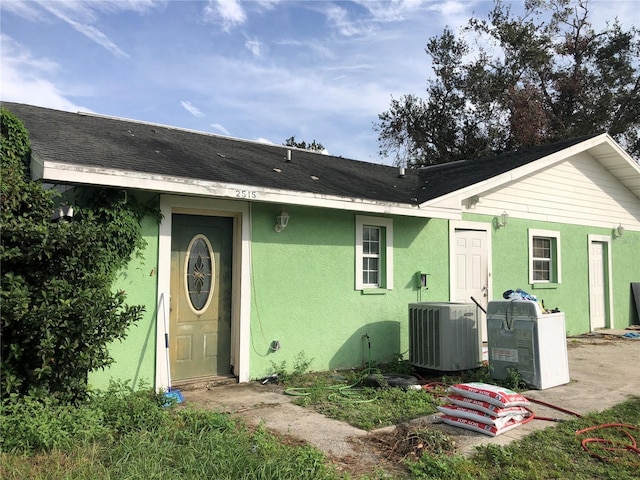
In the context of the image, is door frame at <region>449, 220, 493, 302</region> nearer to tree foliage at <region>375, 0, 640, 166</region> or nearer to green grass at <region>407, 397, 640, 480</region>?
green grass at <region>407, 397, 640, 480</region>

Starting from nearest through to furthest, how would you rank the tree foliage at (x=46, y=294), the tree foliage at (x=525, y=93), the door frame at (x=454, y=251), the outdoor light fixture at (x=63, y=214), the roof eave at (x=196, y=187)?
the tree foliage at (x=46, y=294) < the roof eave at (x=196, y=187) < the outdoor light fixture at (x=63, y=214) < the door frame at (x=454, y=251) < the tree foliage at (x=525, y=93)

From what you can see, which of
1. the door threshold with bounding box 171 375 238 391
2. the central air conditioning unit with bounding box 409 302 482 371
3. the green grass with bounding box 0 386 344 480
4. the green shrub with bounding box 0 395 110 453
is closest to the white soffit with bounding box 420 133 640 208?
the central air conditioning unit with bounding box 409 302 482 371

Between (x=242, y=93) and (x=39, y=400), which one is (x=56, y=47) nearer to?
(x=39, y=400)

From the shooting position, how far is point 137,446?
3.84m

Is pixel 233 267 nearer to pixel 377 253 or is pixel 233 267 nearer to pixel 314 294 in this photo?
pixel 314 294

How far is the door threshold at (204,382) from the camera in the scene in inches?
249

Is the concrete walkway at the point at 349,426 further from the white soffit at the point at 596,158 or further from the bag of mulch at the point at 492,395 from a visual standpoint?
the white soffit at the point at 596,158

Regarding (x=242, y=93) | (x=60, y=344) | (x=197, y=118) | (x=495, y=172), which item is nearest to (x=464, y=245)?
(x=495, y=172)

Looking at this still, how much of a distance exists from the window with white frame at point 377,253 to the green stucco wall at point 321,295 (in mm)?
183

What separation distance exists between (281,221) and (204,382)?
8.01ft

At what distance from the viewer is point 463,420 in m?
4.91

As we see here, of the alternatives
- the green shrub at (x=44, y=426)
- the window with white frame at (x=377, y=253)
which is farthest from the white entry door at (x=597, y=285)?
the green shrub at (x=44, y=426)

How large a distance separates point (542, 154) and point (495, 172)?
165 centimetres

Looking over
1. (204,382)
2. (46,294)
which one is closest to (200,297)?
(204,382)
